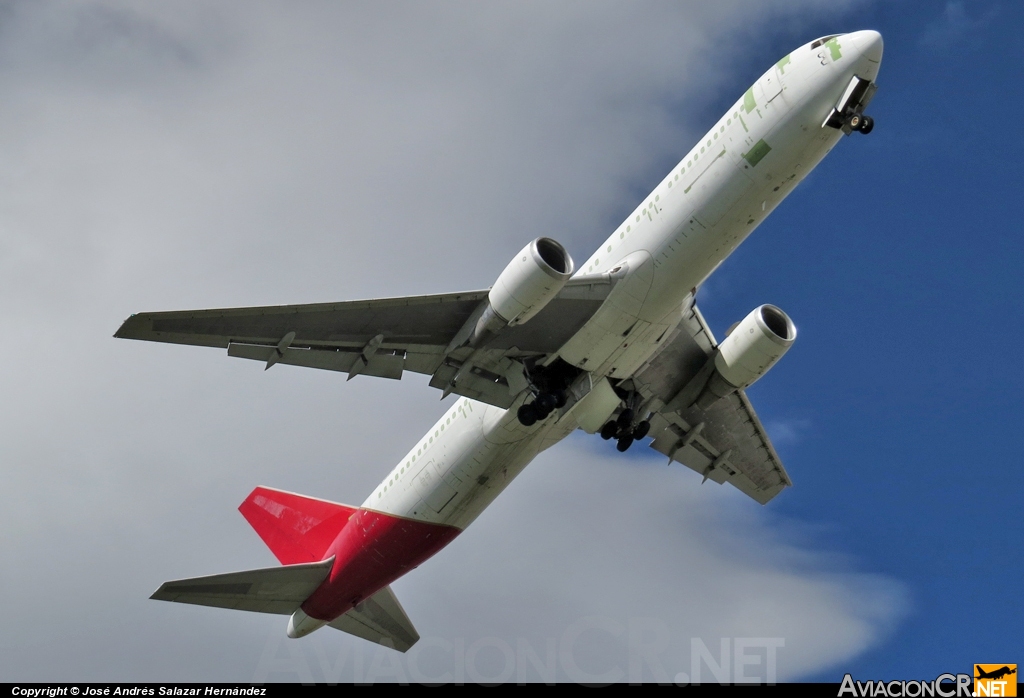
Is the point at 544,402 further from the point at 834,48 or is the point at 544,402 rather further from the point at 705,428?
the point at 834,48

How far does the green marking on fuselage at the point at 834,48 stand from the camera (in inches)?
824

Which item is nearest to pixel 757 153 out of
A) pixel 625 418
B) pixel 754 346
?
pixel 754 346

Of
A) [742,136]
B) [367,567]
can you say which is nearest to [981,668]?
[742,136]

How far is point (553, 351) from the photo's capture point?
24.8 m

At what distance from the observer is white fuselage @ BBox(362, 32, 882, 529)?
68.8ft

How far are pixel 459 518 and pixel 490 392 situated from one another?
4242 millimetres

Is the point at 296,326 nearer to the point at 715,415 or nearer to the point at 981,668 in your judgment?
the point at 715,415

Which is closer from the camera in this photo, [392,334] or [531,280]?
[531,280]

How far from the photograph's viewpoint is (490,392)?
84.0 feet

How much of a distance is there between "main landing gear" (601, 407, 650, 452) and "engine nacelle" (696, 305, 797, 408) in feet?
8.90

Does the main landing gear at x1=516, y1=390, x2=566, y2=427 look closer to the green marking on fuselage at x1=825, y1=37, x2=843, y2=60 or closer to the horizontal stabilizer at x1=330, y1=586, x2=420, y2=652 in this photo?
the horizontal stabilizer at x1=330, y1=586, x2=420, y2=652

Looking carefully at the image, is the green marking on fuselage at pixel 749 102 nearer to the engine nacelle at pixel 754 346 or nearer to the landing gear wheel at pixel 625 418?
the engine nacelle at pixel 754 346

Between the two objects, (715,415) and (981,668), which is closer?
(981,668)

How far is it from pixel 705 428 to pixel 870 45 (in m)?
13.8
